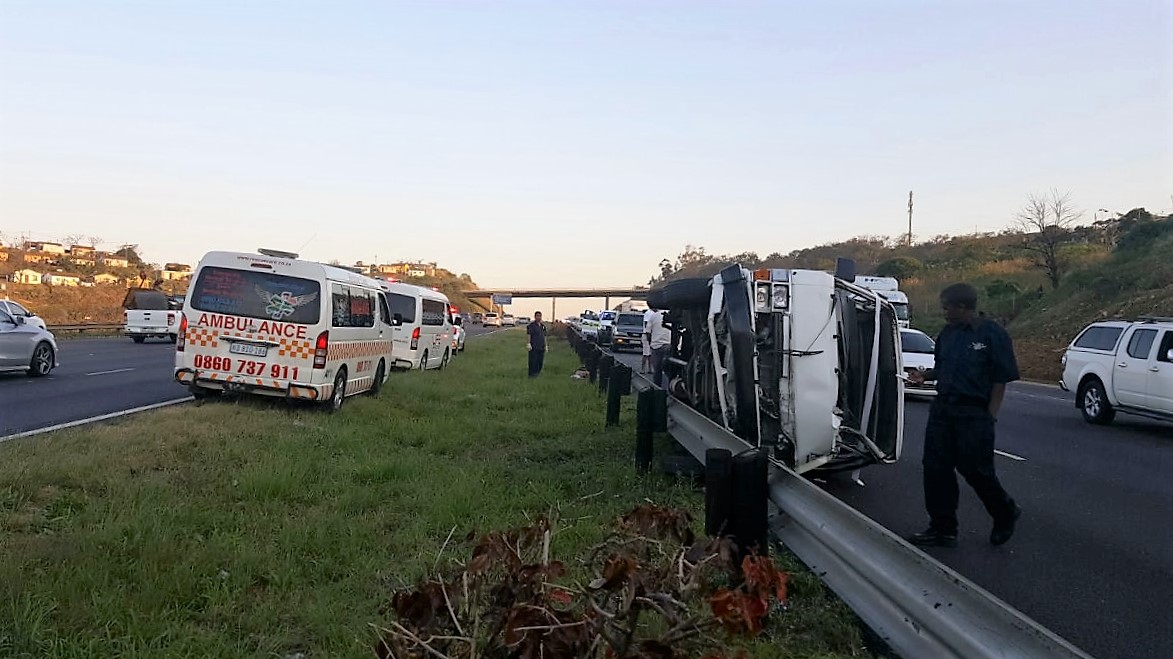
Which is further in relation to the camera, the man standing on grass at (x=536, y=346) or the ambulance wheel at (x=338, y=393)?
the man standing on grass at (x=536, y=346)

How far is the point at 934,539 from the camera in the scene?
677 cm

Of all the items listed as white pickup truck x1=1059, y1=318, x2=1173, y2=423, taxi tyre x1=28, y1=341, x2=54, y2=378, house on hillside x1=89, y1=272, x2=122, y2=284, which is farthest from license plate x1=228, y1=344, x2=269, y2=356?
house on hillside x1=89, y1=272, x2=122, y2=284

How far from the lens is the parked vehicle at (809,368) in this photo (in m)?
7.86

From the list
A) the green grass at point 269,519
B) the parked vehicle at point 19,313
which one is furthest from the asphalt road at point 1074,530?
the parked vehicle at point 19,313

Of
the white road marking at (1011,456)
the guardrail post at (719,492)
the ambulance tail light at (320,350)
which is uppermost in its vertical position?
the ambulance tail light at (320,350)

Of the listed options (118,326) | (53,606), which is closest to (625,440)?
(53,606)

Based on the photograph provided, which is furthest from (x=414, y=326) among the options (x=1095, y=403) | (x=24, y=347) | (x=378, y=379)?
(x=1095, y=403)

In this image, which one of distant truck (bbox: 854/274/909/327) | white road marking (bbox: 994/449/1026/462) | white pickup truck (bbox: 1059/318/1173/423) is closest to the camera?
white road marking (bbox: 994/449/1026/462)

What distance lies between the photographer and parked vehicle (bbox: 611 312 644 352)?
127 ft

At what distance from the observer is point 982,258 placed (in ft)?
235

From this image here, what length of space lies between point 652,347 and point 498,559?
54.3 feet

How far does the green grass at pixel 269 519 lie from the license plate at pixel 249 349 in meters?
0.83

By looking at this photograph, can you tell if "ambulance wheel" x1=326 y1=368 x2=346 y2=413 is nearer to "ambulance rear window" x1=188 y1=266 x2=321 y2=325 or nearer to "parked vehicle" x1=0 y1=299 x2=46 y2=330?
"ambulance rear window" x1=188 y1=266 x2=321 y2=325

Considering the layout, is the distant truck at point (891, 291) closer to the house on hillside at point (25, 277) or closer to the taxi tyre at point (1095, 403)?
the taxi tyre at point (1095, 403)
